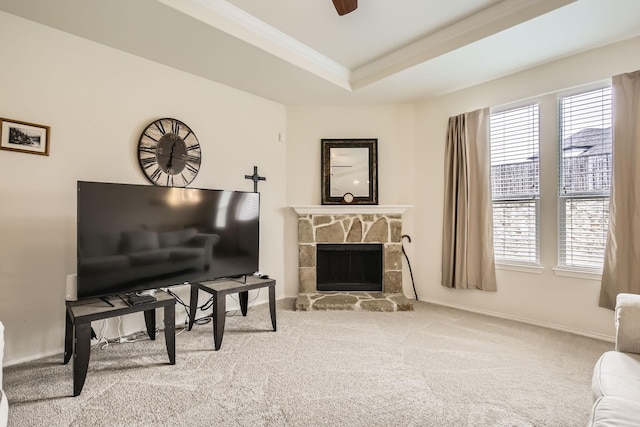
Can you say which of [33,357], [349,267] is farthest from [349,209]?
[33,357]

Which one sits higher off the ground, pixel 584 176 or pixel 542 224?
pixel 584 176

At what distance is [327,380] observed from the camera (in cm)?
205

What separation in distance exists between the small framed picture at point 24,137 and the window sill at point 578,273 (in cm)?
450

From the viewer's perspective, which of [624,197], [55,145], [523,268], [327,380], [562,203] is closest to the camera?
[327,380]

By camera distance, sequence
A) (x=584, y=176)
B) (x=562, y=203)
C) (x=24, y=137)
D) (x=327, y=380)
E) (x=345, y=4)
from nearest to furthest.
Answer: (x=345, y=4), (x=327, y=380), (x=24, y=137), (x=584, y=176), (x=562, y=203)

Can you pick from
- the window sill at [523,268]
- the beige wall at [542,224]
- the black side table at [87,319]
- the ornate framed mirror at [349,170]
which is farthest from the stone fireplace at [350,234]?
the black side table at [87,319]

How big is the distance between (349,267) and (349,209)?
0.79 metres

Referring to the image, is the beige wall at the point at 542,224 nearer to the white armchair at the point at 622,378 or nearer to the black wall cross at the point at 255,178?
the white armchair at the point at 622,378

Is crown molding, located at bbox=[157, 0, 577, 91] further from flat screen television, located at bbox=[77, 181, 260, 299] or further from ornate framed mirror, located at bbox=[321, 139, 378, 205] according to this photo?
flat screen television, located at bbox=[77, 181, 260, 299]

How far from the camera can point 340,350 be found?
2.50 meters

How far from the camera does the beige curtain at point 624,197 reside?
2479 millimetres

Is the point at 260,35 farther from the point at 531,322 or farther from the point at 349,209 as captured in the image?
the point at 531,322

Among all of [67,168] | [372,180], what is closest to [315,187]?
[372,180]

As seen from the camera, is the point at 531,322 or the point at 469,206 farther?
the point at 469,206
